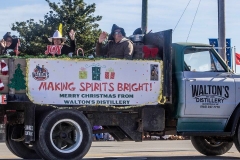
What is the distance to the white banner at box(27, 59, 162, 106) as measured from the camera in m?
11.0

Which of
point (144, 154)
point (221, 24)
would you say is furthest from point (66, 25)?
point (144, 154)

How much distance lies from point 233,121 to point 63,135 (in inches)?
132

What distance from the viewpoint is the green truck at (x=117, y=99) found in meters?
10.9

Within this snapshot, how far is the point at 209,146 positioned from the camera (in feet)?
45.2

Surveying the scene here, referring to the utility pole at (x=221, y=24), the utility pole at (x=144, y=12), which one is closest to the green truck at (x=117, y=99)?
the utility pole at (x=144, y=12)

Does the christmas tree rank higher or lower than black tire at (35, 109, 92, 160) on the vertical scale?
higher

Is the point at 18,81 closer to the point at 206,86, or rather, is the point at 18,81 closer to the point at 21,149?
the point at 21,149

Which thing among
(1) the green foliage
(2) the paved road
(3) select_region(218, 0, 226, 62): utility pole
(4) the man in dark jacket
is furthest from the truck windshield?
(1) the green foliage

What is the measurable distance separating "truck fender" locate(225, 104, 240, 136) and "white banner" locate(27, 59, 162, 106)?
1.64 meters

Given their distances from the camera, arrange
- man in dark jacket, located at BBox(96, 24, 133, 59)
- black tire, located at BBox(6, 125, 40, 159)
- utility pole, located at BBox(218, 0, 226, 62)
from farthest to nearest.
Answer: utility pole, located at BBox(218, 0, 226, 62) < black tire, located at BBox(6, 125, 40, 159) < man in dark jacket, located at BBox(96, 24, 133, 59)

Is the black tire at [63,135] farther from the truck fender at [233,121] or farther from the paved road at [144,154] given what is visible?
the truck fender at [233,121]

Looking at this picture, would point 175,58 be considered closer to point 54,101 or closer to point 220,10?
point 54,101

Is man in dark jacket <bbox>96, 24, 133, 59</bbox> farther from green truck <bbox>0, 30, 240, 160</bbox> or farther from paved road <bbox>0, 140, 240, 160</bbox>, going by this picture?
paved road <bbox>0, 140, 240, 160</bbox>

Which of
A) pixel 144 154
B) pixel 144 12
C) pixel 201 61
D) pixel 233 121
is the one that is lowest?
pixel 144 154
